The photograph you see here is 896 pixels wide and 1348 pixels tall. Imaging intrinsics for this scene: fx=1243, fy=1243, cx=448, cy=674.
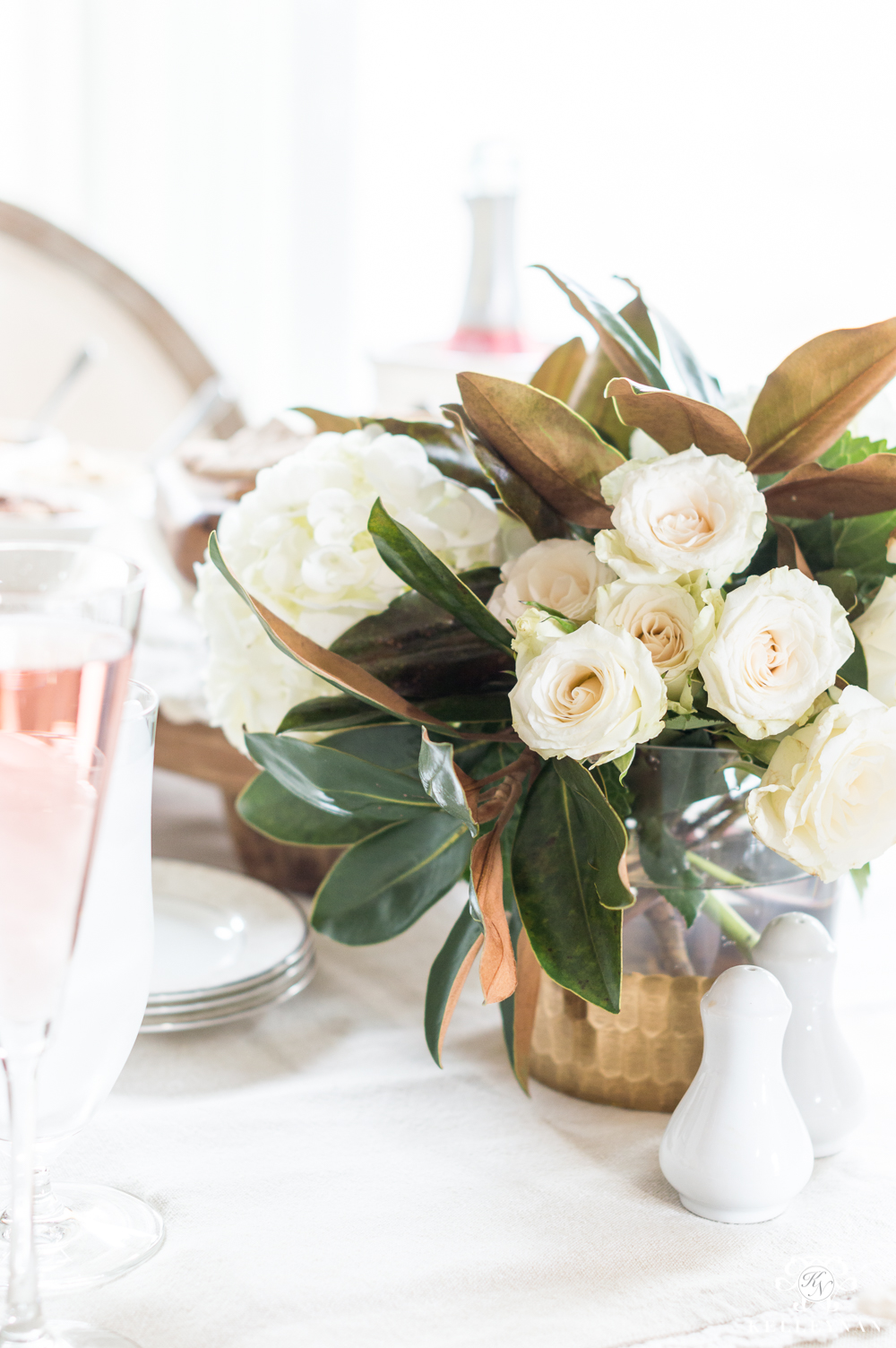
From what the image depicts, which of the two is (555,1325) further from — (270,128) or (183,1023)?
(270,128)

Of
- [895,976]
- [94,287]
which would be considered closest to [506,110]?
[94,287]

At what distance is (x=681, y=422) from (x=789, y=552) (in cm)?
7

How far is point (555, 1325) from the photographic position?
0.43 m

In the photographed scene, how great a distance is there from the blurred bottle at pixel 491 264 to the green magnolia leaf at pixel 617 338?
1.23m

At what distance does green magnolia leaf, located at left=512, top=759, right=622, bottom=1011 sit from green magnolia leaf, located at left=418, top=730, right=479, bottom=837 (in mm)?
52

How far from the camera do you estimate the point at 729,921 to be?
567 mm

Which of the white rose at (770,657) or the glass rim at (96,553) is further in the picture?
the white rose at (770,657)

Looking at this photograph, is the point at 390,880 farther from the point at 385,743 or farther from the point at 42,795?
the point at 42,795

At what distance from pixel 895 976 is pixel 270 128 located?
274 centimetres

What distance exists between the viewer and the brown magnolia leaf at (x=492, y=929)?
1.50 feet

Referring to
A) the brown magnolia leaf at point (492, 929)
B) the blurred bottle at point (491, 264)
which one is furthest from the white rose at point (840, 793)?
the blurred bottle at point (491, 264)

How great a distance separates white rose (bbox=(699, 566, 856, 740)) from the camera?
449 mm

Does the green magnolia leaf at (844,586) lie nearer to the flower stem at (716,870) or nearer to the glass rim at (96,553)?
the flower stem at (716,870)

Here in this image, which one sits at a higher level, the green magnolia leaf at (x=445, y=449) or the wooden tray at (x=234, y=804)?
the green magnolia leaf at (x=445, y=449)
